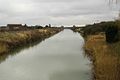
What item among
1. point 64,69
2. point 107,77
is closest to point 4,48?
point 64,69

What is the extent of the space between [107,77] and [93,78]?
3.02 meters

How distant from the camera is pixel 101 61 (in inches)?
762

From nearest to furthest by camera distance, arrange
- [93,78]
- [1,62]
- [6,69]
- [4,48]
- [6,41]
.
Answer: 1. [93,78]
2. [6,69]
3. [1,62]
4. [4,48]
5. [6,41]

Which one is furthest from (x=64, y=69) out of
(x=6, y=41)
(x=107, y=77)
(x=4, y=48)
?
(x=6, y=41)

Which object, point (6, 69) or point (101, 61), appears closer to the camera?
point (101, 61)

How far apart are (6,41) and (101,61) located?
23316 mm

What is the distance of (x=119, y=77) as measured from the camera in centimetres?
1331

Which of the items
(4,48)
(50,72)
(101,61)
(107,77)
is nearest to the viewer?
(107,77)

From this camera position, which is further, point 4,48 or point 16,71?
point 4,48

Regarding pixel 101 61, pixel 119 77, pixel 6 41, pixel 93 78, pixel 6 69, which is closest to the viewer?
pixel 119 77

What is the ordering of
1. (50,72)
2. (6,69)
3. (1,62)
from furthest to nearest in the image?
1. (1,62)
2. (6,69)
3. (50,72)

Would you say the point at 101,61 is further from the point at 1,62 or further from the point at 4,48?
the point at 4,48

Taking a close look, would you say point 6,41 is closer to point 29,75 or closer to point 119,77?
point 29,75

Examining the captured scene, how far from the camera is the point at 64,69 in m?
22.1
